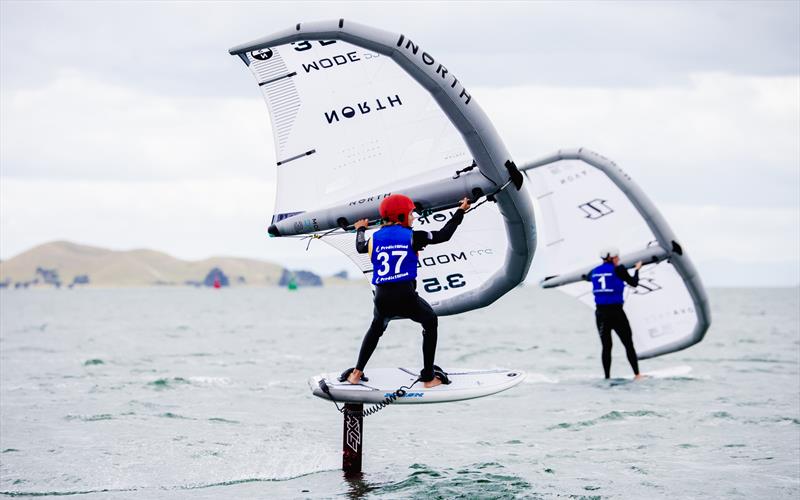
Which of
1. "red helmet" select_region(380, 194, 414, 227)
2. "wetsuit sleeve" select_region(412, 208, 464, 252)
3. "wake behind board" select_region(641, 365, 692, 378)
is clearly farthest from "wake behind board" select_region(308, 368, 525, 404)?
"wake behind board" select_region(641, 365, 692, 378)

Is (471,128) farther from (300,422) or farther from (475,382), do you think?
(300,422)

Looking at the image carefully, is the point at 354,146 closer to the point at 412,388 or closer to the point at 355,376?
the point at 355,376

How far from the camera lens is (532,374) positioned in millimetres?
20047

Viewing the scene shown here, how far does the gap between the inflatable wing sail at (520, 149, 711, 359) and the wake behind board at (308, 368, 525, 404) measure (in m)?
8.67

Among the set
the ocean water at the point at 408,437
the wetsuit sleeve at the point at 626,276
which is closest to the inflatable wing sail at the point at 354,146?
the ocean water at the point at 408,437

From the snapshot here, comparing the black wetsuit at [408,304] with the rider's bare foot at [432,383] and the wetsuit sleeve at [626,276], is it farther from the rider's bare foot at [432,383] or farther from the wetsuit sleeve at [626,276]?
the wetsuit sleeve at [626,276]

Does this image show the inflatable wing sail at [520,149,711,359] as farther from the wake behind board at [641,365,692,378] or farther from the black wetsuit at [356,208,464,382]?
the black wetsuit at [356,208,464,382]

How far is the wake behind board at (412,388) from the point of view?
8398 millimetres

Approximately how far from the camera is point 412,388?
8.47 meters

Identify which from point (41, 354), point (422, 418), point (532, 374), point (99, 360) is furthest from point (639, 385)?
point (41, 354)

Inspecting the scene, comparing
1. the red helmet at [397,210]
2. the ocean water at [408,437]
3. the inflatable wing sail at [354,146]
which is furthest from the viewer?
the inflatable wing sail at [354,146]

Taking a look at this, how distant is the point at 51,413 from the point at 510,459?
7.57m

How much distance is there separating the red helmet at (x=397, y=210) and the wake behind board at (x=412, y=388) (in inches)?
60.4

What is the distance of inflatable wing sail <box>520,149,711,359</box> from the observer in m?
17.1
